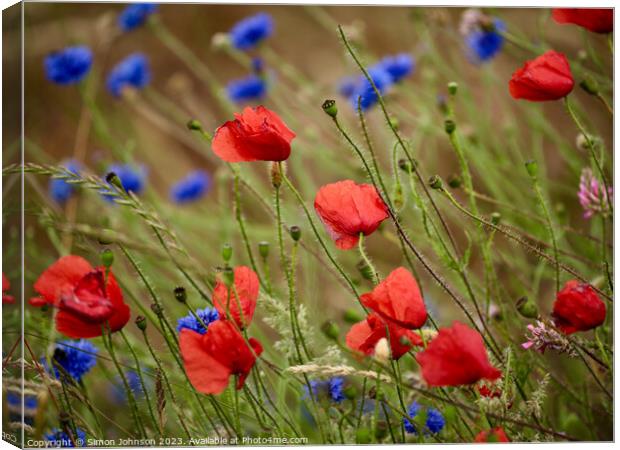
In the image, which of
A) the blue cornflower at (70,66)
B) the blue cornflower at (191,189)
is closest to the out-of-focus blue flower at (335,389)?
the blue cornflower at (70,66)

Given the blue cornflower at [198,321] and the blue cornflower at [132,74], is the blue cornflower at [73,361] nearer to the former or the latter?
the blue cornflower at [198,321]

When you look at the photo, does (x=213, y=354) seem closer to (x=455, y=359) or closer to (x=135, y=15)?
(x=455, y=359)

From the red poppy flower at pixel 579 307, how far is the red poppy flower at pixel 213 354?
270 millimetres

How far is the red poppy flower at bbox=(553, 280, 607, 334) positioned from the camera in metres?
0.76

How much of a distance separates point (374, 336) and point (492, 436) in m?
0.13

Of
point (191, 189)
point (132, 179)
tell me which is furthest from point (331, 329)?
point (191, 189)

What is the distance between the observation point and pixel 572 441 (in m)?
0.91

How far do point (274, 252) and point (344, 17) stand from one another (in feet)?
2.17

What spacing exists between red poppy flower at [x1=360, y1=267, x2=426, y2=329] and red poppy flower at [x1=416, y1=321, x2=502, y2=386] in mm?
30

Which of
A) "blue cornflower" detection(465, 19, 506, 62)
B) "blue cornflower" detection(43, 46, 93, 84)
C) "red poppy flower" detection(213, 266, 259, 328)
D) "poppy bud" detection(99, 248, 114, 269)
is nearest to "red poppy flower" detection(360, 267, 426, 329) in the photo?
"red poppy flower" detection(213, 266, 259, 328)

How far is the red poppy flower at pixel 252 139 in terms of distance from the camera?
73 cm

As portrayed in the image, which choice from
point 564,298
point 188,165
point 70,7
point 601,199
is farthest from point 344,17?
point 564,298

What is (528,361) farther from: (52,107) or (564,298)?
(52,107)

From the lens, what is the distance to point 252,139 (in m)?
0.73
